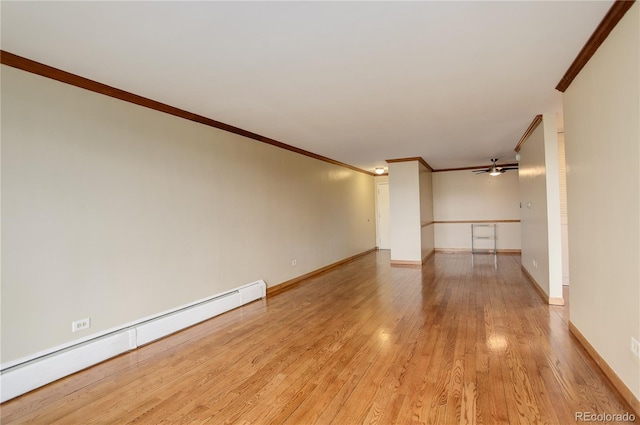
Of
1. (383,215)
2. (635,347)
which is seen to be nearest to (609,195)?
(635,347)

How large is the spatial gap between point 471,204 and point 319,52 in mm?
7865

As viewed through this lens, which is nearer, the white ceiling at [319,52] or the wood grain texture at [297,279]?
the white ceiling at [319,52]

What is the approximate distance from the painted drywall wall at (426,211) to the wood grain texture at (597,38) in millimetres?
4286

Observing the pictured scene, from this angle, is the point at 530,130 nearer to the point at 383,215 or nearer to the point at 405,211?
the point at 405,211

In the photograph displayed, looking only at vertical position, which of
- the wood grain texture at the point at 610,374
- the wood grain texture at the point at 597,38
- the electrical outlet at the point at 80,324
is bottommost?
the wood grain texture at the point at 610,374

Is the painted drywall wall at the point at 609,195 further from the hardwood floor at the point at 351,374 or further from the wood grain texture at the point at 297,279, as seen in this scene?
the wood grain texture at the point at 297,279

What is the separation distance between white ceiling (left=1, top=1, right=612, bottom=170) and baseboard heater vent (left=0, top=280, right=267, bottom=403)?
218 centimetres

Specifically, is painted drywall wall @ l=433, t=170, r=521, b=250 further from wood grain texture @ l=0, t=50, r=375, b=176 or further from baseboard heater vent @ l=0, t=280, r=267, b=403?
baseboard heater vent @ l=0, t=280, r=267, b=403

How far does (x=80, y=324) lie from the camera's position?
8.32ft

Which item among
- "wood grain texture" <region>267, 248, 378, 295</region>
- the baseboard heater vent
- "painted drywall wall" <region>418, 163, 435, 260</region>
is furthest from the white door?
the baseboard heater vent

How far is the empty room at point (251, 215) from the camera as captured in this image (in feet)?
6.20

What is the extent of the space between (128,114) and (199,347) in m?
2.29

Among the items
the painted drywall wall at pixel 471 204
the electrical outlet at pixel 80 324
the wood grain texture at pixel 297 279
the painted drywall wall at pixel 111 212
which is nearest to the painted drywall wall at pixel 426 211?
the painted drywall wall at pixel 471 204

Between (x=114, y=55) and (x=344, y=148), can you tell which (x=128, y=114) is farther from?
(x=344, y=148)
